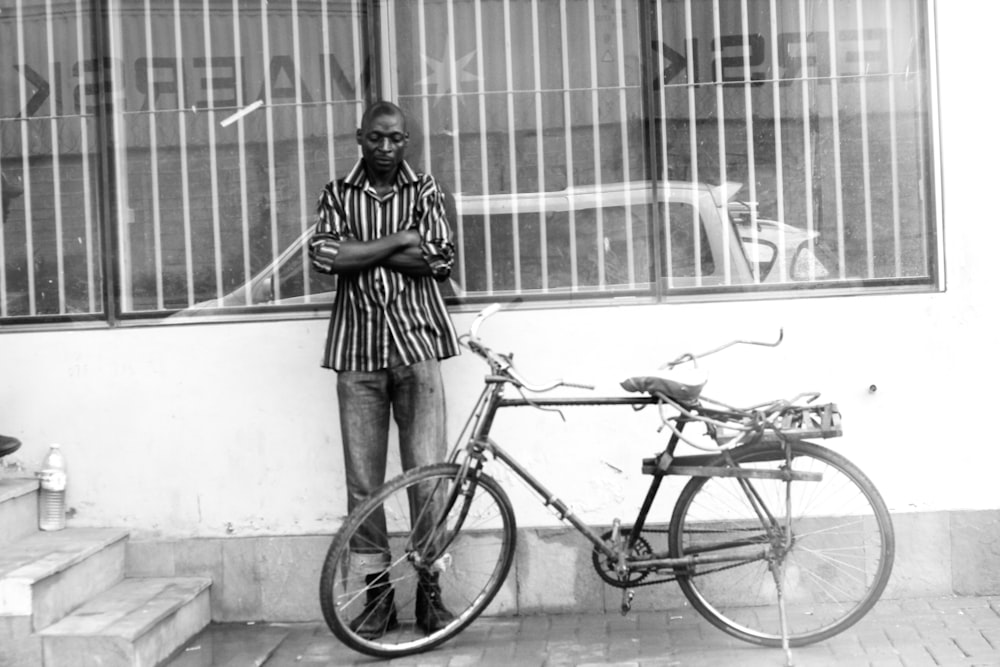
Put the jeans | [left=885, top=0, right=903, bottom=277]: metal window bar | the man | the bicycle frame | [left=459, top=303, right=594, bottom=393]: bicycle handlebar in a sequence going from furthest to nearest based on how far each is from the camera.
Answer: [left=885, top=0, right=903, bottom=277]: metal window bar
the jeans
the man
the bicycle frame
[left=459, top=303, right=594, bottom=393]: bicycle handlebar

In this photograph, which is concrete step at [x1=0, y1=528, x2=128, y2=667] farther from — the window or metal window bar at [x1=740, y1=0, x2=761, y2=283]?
metal window bar at [x1=740, y1=0, x2=761, y2=283]

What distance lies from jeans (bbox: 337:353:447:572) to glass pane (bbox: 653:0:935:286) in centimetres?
158

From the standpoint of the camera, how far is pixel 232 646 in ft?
19.3

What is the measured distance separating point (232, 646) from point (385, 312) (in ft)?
5.34

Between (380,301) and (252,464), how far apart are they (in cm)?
113

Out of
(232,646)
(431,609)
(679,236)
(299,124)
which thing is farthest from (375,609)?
(299,124)

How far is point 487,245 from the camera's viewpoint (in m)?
6.39

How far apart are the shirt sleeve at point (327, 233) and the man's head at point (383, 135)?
26 centimetres

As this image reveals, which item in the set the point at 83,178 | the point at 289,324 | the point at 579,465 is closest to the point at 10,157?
the point at 83,178

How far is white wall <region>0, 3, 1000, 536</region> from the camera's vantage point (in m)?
6.11

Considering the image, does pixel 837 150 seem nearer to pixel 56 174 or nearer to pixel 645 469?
pixel 645 469

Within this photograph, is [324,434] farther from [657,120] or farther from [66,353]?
[657,120]

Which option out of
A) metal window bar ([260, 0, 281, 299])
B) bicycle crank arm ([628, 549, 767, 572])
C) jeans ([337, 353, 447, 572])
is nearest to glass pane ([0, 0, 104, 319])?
metal window bar ([260, 0, 281, 299])

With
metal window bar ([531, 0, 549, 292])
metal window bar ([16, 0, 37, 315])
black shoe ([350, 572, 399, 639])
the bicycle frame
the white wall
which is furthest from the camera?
metal window bar ([16, 0, 37, 315])
